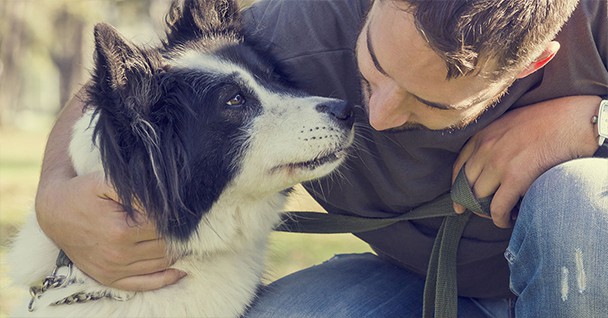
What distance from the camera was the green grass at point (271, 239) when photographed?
2.73 metres

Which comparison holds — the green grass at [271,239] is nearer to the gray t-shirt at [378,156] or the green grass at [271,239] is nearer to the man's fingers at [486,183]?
the gray t-shirt at [378,156]

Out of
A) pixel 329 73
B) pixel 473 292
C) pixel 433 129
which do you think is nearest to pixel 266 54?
pixel 329 73

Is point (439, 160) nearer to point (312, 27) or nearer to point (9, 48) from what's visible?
point (312, 27)

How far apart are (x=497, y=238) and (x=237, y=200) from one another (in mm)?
889

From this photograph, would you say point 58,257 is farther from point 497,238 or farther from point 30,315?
point 497,238

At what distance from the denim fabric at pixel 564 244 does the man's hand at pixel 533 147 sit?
3.8 inches

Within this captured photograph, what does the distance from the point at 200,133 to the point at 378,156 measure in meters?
0.62

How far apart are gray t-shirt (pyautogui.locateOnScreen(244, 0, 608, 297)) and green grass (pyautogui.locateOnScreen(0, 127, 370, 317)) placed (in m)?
0.29

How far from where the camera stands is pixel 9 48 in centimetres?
2019

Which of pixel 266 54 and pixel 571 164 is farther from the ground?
pixel 266 54

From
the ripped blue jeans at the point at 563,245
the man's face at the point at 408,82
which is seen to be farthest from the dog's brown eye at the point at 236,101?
the ripped blue jeans at the point at 563,245

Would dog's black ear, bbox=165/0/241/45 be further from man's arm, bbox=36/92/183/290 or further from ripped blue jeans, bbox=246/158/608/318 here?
ripped blue jeans, bbox=246/158/608/318

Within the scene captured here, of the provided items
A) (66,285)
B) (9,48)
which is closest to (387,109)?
(66,285)

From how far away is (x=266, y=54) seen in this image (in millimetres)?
2438
